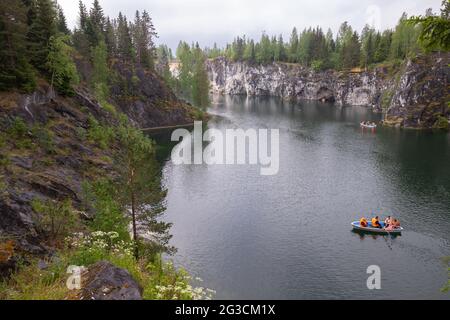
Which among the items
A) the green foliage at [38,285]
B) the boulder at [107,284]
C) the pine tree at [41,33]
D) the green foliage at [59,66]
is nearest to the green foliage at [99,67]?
the green foliage at [59,66]

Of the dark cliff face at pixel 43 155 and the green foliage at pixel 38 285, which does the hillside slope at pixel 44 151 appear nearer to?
the dark cliff face at pixel 43 155

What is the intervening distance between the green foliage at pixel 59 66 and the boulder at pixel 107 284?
171ft

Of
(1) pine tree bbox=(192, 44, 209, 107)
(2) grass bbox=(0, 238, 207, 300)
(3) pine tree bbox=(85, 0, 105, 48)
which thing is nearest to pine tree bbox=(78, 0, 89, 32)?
(3) pine tree bbox=(85, 0, 105, 48)

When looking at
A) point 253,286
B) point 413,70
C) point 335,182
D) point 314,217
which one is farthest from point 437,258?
point 413,70

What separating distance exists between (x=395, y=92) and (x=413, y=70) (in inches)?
399

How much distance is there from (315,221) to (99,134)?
37835mm

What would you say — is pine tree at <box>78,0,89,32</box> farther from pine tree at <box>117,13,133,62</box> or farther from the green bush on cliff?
the green bush on cliff

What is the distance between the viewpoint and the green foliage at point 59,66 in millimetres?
57031

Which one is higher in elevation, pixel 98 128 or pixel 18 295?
pixel 98 128

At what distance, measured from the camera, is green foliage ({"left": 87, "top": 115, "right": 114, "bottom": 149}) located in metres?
59.2

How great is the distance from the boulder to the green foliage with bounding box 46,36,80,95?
5201 centimetres

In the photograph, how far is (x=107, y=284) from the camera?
1269 centimetres

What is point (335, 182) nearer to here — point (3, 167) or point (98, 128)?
point (98, 128)

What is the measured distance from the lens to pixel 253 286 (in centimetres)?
3503
